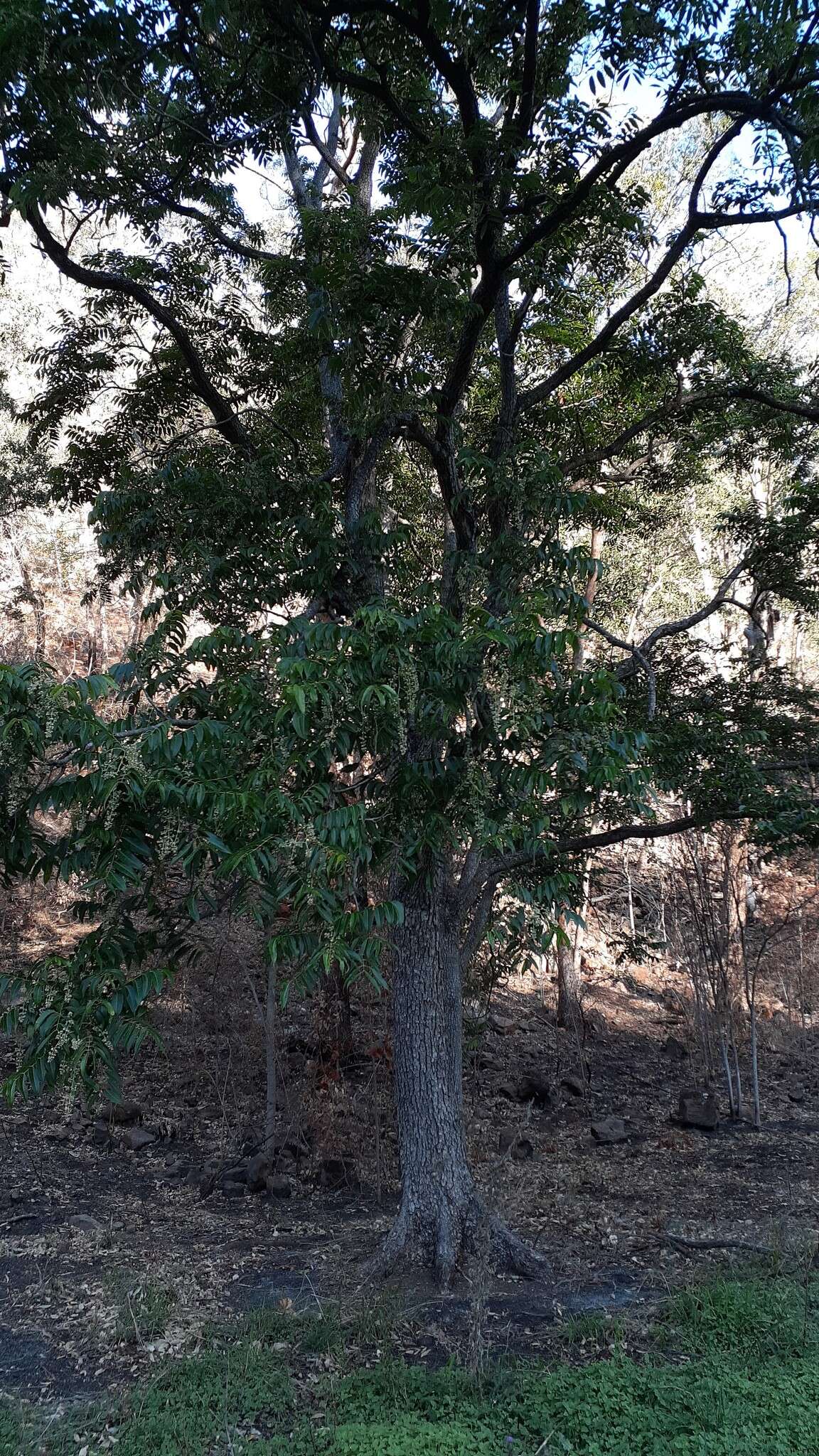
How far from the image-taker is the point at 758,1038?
36.4 ft

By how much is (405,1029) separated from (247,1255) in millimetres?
1648

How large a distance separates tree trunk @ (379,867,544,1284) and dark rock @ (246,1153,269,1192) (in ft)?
5.98

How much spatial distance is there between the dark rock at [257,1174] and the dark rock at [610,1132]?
9.51 ft

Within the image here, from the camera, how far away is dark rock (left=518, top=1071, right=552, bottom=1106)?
9.34 meters

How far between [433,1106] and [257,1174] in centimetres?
215

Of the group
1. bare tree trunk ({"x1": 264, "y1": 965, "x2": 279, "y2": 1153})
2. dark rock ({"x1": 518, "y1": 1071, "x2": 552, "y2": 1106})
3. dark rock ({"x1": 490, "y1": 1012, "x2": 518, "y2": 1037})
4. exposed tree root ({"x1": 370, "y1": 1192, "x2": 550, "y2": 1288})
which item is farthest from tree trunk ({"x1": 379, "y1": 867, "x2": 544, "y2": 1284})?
dark rock ({"x1": 490, "y1": 1012, "x2": 518, "y2": 1037})

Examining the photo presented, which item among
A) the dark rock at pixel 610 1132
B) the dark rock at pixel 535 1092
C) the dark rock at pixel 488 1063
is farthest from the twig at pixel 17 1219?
the dark rock at pixel 488 1063

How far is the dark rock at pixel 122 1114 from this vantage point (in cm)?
814

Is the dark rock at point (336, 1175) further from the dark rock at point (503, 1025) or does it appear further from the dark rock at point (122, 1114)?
the dark rock at point (503, 1025)

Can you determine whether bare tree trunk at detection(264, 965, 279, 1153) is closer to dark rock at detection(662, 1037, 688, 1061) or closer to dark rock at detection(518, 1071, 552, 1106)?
dark rock at detection(518, 1071, 552, 1106)

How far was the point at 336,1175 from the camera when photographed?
24.1ft

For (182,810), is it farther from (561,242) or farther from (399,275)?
(561,242)

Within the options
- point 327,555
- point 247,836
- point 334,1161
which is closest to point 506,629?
point 247,836

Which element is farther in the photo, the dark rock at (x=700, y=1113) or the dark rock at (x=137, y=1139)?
the dark rock at (x=700, y=1113)
